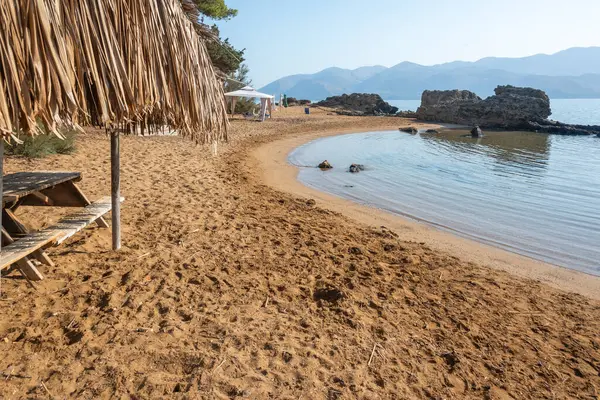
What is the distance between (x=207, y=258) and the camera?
4.93m

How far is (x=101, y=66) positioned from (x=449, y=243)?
5968 mm

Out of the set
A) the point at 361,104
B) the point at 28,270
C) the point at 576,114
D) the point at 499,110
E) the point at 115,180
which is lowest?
the point at 28,270

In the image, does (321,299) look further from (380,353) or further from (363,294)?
(380,353)

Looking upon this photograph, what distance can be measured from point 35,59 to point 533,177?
53.7ft

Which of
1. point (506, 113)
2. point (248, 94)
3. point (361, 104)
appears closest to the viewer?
point (248, 94)

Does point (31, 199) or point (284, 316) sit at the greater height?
point (31, 199)

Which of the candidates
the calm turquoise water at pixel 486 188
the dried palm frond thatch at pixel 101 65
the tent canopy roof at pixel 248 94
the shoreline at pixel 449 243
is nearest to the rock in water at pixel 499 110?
the calm turquoise water at pixel 486 188

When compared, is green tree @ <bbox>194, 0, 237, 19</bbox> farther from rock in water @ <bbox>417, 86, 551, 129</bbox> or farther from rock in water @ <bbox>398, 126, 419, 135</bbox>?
rock in water @ <bbox>417, 86, 551, 129</bbox>

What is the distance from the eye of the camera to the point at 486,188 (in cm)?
1304

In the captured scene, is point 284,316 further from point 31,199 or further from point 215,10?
point 215,10

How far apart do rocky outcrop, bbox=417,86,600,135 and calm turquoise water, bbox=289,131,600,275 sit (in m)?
15.5

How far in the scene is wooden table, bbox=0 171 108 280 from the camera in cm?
352

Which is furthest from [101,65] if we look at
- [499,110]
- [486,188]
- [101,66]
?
[499,110]

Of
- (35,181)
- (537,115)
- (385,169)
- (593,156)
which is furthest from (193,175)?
(537,115)
